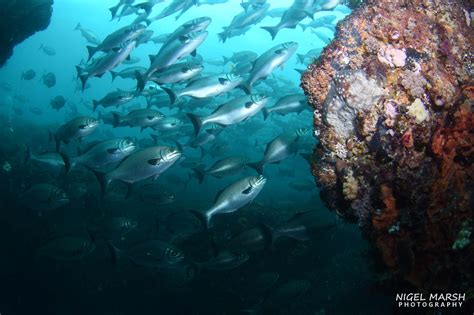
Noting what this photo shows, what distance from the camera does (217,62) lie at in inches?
746

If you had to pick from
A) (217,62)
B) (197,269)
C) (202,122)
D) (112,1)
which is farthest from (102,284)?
(112,1)

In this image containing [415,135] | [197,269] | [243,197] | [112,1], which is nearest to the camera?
[415,135]

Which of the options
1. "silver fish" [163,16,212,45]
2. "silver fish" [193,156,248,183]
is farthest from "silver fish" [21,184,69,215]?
"silver fish" [163,16,212,45]

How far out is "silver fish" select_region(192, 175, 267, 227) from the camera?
5.22m

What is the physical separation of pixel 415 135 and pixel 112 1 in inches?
2683

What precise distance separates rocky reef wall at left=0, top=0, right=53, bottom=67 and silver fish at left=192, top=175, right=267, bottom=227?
12375 millimetres

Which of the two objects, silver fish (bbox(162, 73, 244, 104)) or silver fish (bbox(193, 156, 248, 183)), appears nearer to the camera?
silver fish (bbox(162, 73, 244, 104))

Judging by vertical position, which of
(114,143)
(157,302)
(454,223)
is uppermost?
(454,223)

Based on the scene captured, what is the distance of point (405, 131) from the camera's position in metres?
2.69

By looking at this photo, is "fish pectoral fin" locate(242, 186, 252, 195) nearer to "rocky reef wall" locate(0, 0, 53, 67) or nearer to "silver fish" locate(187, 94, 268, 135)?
"silver fish" locate(187, 94, 268, 135)

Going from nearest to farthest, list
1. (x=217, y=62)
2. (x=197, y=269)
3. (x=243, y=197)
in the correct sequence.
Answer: (x=243, y=197) → (x=197, y=269) → (x=217, y=62)

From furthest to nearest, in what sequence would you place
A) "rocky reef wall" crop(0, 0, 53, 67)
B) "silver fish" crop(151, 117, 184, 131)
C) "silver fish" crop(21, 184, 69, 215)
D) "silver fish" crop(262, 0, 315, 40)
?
"rocky reef wall" crop(0, 0, 53, 67), "silver fish" crop(151, 117, 184, 131), "silver fish" crop(262, 0, 315, 40), "silver fish" crop(21, 184, 69, 215)

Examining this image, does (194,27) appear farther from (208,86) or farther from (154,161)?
(154,161)

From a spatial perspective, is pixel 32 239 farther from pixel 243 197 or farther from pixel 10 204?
pixel 243 197
